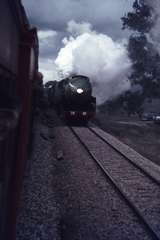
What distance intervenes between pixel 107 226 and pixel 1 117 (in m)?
5.16

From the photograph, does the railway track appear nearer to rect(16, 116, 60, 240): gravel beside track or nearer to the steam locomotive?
rect(16, 116, 60, 240): gravel beside track

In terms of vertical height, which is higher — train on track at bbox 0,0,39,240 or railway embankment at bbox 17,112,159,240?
train on track at bbox 0,0,39,240

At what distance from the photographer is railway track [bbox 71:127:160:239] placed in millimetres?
7795

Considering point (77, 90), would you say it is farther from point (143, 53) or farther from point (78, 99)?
point (143, 53)

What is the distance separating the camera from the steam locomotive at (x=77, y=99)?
24.6 metres

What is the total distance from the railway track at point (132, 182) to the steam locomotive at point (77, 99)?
7.48m

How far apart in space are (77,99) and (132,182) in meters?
14.4

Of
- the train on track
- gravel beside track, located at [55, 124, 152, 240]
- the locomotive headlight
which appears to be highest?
the locomotive headlight

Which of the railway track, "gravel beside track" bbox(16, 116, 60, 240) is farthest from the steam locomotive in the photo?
"gravel beside track" bbox(16, 116, 60, 240)

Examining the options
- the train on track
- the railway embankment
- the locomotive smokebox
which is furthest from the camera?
the locomotive smokebox

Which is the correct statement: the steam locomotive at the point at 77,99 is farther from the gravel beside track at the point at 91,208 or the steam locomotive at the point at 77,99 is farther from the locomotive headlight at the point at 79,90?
the gravel beside track at the point at 91,208

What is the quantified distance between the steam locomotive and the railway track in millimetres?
7475

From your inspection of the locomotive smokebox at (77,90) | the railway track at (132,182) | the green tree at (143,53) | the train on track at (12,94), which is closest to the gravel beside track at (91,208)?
the railway track at (132,182)

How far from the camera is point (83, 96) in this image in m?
24.7
